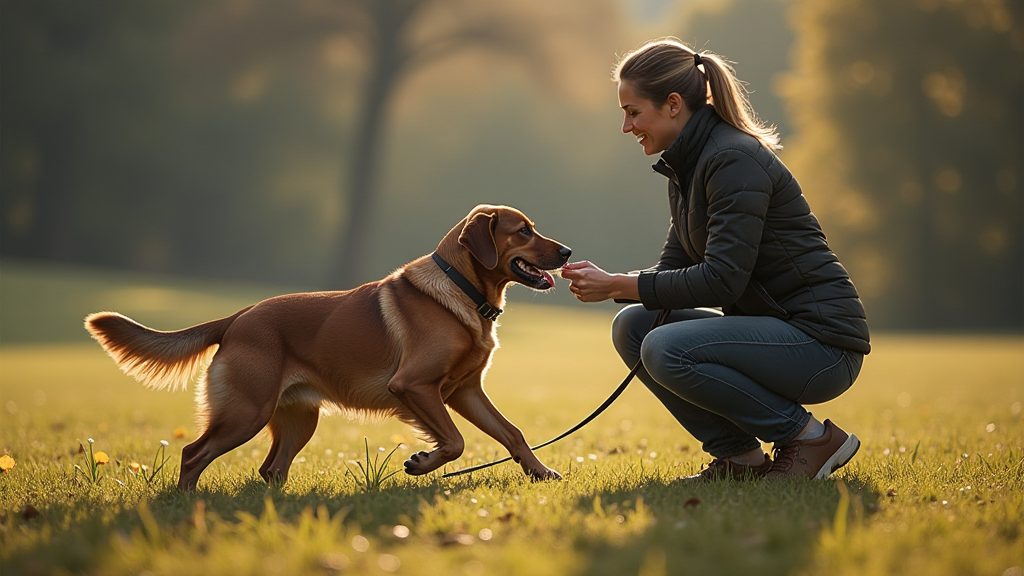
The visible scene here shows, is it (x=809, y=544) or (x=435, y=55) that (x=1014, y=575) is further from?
(x=435, y=55)

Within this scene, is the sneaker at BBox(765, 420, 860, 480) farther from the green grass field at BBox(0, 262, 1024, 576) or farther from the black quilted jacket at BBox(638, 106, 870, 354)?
the black quilted jacket at BBox(638, 106, 870, 354)

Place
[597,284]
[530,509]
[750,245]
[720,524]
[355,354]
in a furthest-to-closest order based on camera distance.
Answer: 1. [355,354]
2. [597,284]
3. [750,245]
4. [530,509]
5. [720,524]

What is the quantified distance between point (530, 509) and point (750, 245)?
5.19 feet

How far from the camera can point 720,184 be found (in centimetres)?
397

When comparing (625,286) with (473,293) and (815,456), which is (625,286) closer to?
(473,293)

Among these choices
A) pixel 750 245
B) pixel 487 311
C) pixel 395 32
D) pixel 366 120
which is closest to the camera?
pixel 750 245

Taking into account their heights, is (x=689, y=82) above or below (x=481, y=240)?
above

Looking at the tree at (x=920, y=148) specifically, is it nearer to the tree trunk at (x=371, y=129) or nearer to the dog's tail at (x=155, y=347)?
the tree trunk at (x=371, y=129)

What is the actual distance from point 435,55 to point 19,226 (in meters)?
19.6

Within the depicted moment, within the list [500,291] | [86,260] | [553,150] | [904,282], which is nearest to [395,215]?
[553,150]

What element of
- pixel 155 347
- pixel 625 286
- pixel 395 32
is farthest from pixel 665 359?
pixel 395 32

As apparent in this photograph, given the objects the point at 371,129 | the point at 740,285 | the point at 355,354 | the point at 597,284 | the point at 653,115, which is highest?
the point at 371,129

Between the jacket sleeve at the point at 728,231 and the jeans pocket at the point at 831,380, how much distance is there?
1.83 feet

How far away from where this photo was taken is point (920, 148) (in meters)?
28.6
